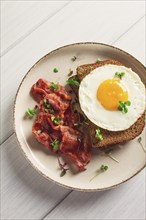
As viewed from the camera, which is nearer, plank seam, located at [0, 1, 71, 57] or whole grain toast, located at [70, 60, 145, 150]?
whole grain toast, located at [70, 60, 145, 150]

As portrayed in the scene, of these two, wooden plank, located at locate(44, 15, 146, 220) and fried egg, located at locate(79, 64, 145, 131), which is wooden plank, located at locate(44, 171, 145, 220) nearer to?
wooden plank, located at locate(44, 15, 146, 220)

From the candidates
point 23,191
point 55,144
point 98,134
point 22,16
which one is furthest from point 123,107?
point 22,16

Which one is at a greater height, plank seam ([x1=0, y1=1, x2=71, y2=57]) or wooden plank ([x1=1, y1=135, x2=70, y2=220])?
plank seam ([x1=0, y1=1, x2=71, y2=57])

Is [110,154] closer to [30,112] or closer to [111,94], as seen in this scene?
[111,94]

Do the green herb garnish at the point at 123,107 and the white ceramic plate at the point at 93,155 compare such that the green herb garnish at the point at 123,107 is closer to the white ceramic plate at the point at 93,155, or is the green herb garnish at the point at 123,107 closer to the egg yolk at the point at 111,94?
the egg yolk at the point at 111,94

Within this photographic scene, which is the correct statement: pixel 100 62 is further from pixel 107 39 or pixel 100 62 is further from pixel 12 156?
pixel 12 156


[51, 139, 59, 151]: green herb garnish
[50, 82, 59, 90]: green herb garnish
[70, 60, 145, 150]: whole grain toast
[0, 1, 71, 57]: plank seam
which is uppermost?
[0, 1, 71, 57]: plank seam

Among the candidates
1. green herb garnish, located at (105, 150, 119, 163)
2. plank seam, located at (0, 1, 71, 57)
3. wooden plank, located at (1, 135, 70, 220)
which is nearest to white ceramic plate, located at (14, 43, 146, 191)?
green herb garnish, located at (105, 150, 119, 163)
